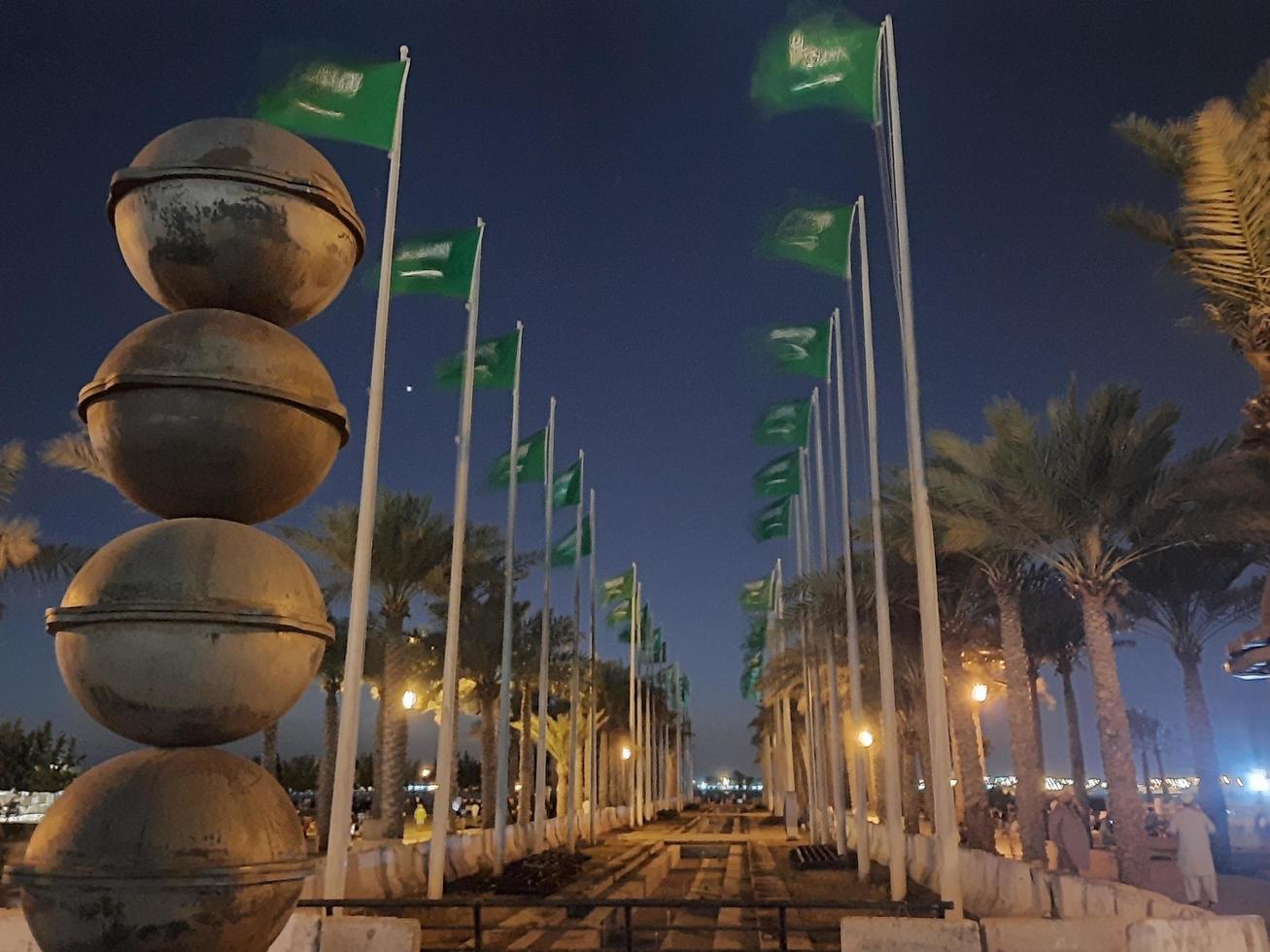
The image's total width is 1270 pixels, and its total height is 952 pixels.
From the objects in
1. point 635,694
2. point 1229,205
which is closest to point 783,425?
point 1229,205

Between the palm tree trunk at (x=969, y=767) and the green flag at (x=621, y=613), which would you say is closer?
the palm tree trunk at (x=969, y=767)

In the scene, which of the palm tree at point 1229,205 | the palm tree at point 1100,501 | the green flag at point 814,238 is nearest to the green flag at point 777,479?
the palm tree at point 1100,501

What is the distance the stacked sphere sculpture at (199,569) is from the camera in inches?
130

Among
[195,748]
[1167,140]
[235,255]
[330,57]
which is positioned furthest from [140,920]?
[1167,140]

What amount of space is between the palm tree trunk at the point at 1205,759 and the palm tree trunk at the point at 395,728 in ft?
61.6

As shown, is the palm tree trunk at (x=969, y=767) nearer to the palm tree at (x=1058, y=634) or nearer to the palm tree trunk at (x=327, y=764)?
the palm tree at (x=1058, y=634)

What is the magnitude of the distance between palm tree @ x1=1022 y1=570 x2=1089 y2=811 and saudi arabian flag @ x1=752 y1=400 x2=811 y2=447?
6.39 metres

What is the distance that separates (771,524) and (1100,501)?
37.2 ft

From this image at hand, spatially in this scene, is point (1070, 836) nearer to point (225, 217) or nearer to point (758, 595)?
point (225, 217)

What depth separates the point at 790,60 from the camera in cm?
1426

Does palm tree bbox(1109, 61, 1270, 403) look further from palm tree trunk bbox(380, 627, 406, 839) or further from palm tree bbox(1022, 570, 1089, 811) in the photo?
palm tree trunk bbox(380, 627, 406, 839)

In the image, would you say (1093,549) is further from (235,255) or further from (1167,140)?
(235,255)

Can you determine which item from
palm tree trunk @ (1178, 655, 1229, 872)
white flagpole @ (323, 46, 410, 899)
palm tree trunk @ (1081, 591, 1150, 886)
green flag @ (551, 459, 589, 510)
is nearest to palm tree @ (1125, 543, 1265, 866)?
palm tree trunk @ (1178, 655, 1229, 872)

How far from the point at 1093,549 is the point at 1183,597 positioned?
38.2 feet
